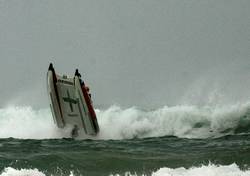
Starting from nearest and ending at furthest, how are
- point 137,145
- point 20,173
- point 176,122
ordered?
point 20,173 < point 137,145 < point 176,122

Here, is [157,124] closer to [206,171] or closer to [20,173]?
[206,171]

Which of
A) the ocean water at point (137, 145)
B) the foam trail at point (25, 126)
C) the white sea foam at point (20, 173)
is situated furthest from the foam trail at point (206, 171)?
the foam trail at point (25, 126)

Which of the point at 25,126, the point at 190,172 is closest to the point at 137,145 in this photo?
the point at 190,172

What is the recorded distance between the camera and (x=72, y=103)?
22438 millimetres

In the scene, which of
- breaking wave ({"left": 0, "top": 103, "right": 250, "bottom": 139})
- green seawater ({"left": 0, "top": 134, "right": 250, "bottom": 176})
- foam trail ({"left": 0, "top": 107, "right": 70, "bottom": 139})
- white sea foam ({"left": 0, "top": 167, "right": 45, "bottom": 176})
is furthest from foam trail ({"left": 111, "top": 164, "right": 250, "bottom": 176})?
foam trail ({"left": 0, "top": 107, "right": 70, "bottom": 139})

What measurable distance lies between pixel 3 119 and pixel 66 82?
8.25 meters

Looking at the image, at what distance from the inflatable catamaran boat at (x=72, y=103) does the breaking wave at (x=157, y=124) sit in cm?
40

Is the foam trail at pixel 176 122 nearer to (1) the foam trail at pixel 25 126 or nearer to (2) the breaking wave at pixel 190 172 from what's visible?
(1) the foam trail at pixel 25 126

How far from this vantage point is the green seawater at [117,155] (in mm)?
14828

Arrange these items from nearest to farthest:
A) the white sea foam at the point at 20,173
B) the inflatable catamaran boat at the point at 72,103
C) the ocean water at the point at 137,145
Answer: the white sea foam at the point at 20,173 → the ocean water at the point at 137,145 → the inflatable catamaran boat at the point at 72,103

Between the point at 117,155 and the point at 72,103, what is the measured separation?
623cm

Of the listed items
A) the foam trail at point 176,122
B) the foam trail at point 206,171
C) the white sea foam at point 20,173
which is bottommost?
the foam trail at point 206,171

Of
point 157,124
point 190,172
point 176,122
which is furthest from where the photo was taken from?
point 157,124

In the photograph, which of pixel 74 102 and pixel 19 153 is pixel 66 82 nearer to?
pixel 74 102
